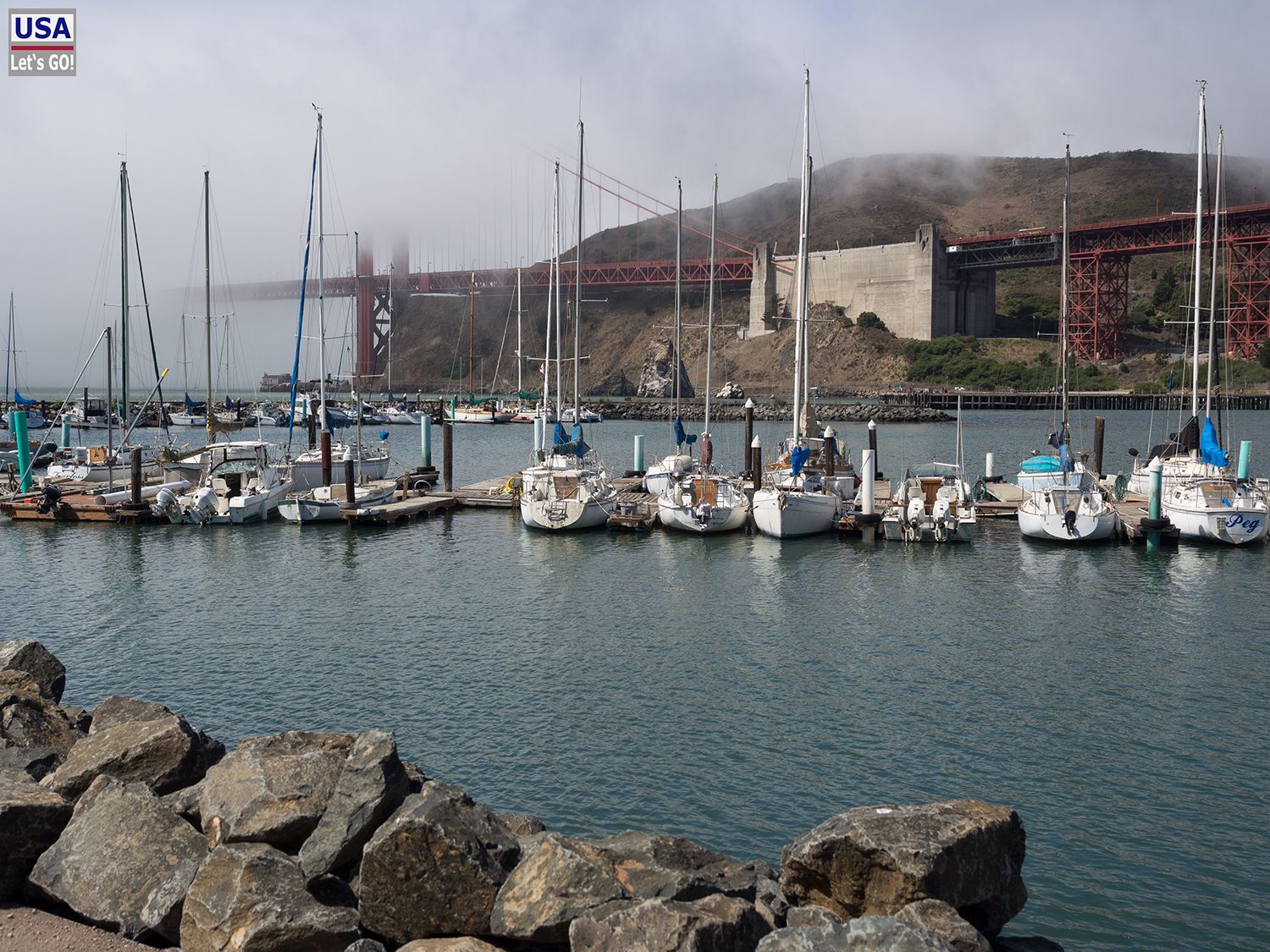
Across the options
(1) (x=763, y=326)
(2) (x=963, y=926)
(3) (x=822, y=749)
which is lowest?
(3) (x=822, y=749)

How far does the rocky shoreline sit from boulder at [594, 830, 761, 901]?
21 millimetres

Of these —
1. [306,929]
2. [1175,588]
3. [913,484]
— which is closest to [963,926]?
[306,929]

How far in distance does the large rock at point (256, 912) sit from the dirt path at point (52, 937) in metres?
0.70

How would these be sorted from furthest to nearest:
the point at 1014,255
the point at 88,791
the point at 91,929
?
the point at 1014,255, the point at 88,791, the point at 91,929

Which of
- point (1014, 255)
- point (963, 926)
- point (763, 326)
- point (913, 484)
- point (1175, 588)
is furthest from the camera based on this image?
point (763, 326)

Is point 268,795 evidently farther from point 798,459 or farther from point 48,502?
point 48,502

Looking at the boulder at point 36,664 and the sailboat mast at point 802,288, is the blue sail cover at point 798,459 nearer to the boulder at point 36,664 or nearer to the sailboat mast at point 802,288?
the sailboat mast at point 802,288

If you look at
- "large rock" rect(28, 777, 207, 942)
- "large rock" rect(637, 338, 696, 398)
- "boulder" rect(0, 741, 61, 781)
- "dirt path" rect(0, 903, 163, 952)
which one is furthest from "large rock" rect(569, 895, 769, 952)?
"large rock" rect(637, 338, 696, 398)

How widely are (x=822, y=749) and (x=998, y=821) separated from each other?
6.32 m

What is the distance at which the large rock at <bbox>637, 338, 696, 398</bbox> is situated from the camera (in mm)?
143125

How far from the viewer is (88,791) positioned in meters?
9.32

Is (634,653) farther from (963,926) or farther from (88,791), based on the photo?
(963,926)

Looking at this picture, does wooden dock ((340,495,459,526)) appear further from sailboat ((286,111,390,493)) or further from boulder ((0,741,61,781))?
boulder ((0,741,61,781))

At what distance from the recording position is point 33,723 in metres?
11.7
